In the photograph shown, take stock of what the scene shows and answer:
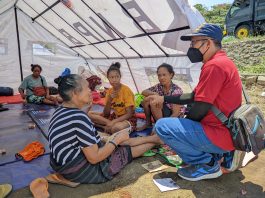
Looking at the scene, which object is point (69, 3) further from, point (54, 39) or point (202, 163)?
point (202, 163)

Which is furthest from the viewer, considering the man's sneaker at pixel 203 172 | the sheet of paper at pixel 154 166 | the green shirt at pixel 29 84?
the green shirt at pixel 29 84

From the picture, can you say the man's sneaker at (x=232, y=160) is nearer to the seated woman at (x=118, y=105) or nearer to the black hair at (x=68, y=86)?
the seated woman at (x=118, y=105)

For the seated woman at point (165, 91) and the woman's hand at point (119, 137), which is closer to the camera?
the woman's hand at point (119, 137)

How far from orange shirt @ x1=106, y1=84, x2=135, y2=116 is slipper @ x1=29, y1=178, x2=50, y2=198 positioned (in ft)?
5.89

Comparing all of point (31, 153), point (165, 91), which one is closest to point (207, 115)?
point (165, 91)

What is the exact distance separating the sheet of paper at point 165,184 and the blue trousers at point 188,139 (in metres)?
0.30

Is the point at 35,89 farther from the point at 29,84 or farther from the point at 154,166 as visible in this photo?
the point at 154,166

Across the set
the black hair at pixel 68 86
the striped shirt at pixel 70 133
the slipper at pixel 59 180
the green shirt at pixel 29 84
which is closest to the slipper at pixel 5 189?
the slipper at pixel 59 180

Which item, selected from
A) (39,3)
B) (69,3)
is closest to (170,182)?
(69,3)

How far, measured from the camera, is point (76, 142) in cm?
219

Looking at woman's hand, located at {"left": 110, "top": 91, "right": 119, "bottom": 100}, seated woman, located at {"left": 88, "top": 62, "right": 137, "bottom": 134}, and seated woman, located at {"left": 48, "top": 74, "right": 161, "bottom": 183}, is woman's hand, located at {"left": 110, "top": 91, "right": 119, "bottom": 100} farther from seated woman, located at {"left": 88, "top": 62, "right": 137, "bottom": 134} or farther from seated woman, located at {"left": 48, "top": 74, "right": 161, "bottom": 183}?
seated woman, located at {"left": 48, "top": 74, "right": 161, "bottom": 183}

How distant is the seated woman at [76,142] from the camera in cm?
215

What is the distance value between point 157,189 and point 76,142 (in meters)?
0.93

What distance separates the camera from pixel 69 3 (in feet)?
17.0
